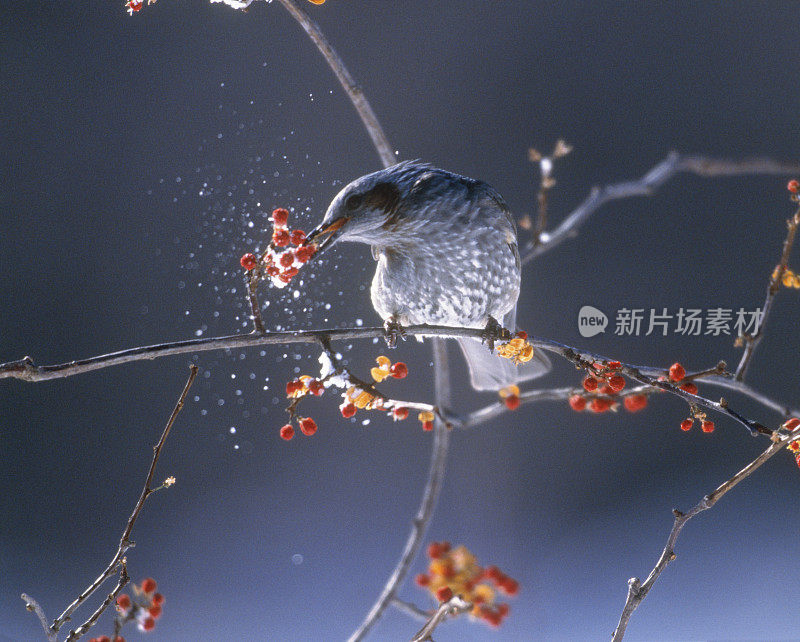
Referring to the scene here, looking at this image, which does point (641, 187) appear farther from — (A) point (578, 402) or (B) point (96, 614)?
(B) point (96, 614)

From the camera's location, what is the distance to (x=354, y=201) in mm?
1019

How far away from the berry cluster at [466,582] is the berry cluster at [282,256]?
0.50 metres

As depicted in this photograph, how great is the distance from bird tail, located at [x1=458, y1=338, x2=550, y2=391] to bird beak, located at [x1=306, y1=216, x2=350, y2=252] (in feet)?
1.71

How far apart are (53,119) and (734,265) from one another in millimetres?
1731

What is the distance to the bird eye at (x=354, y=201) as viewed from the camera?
1012 mm

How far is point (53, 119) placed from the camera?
5.02 feet

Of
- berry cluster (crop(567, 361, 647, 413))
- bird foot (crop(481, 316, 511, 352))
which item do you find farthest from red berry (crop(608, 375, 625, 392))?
bird foot (crop(481, 316, 511, 352))

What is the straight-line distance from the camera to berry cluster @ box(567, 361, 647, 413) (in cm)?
86

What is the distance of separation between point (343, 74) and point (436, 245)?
315 millimetres

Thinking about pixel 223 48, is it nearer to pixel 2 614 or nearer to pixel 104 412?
pixel 104 412

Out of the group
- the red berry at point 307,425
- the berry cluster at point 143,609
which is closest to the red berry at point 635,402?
the red berry at point 307,425

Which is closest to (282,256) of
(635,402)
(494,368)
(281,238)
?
(281,238)

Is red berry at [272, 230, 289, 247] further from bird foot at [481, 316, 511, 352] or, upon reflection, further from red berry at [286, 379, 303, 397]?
bird foot at [481, 316, 511, 352]

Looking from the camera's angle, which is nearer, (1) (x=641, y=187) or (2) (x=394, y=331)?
(2) (x=394, y=331)
